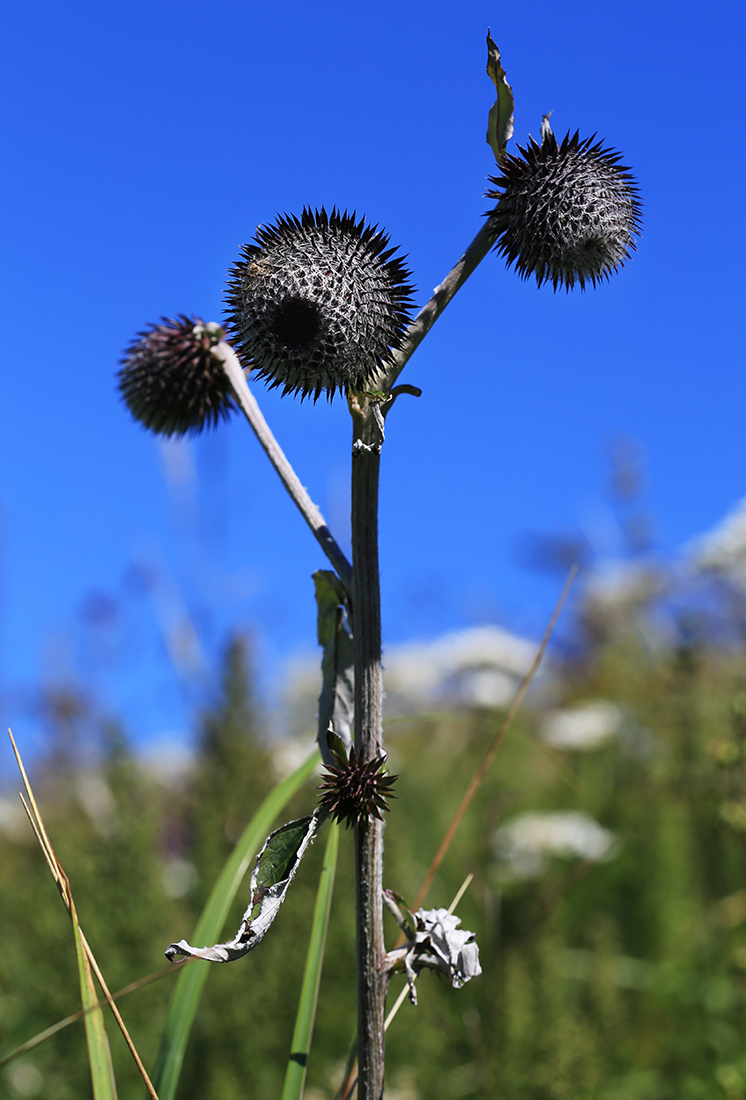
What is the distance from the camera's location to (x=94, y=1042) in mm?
1149

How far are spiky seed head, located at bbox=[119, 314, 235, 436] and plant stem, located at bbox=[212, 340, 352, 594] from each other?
16 cm

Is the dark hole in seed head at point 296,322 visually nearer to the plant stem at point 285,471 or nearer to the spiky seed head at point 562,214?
the plant stem at point 285,471

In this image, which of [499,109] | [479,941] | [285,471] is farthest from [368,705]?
[479,941]

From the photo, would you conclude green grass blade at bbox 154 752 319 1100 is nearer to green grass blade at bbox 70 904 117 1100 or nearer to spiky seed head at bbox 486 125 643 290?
green grass blade at bbox 70 904 117 1100

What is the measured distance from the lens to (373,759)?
96 centimetres

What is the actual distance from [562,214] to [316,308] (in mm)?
373

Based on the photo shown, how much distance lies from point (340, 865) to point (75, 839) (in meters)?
1.20

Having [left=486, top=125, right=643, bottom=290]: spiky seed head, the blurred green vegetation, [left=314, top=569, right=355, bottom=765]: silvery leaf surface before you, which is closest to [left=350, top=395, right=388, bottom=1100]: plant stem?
[left=314, top=569, right=355, bottom=765]: silvery leaf surface

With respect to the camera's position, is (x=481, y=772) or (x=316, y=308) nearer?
(x=316, y=308)

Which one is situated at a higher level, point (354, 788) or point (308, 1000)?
point (354, 788)

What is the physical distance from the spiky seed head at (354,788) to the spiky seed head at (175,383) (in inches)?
26.0

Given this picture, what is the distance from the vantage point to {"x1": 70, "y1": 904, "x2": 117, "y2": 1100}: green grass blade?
1.10m

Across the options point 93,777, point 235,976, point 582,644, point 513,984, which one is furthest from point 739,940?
point 582,644

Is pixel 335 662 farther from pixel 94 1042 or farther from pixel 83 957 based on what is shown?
pixel 94 1042
